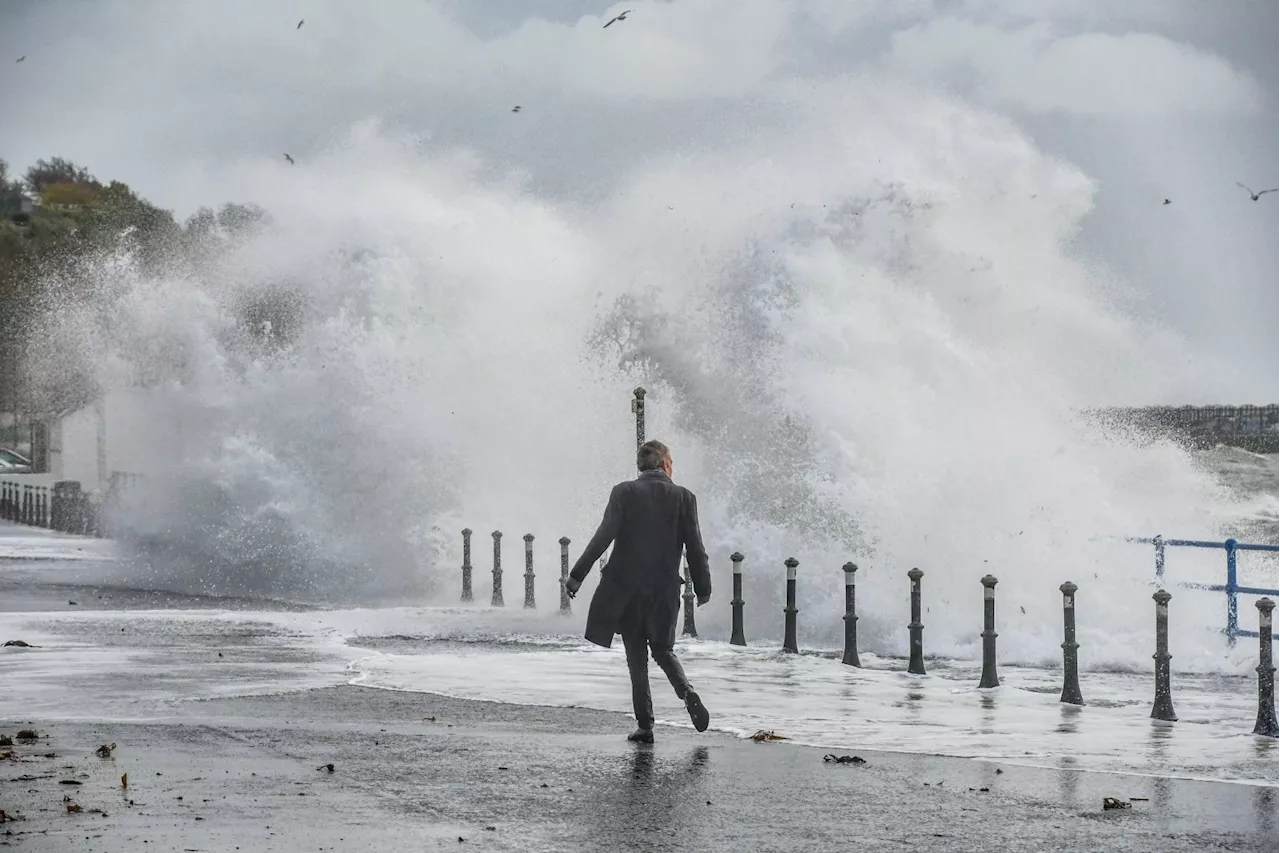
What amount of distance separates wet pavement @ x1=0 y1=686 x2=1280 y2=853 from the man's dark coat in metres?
0.77

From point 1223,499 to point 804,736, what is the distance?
2553 inches

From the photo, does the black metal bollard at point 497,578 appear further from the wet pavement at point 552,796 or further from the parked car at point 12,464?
the parked car at point 12,464

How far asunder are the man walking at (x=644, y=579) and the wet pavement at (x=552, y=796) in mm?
403

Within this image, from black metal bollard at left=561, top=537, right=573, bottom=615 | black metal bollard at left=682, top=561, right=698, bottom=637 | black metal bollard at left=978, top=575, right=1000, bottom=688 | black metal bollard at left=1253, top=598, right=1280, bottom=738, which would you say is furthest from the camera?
black metal bollard at left=561, top=537, right=573, bottom=615

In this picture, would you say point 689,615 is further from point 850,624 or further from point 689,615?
point 850,624

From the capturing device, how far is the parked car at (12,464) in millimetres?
88875

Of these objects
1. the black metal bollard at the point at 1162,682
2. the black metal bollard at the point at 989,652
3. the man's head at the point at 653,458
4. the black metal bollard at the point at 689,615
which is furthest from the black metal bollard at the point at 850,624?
the man's head at the point at 653,458

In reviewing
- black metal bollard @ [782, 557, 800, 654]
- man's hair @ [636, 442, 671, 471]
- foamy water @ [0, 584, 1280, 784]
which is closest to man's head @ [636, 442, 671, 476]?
man's hair @ [636, 442, 671, 471]

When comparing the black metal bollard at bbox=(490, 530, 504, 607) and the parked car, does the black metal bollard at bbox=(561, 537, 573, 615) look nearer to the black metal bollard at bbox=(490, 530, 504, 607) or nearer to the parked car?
the black metal bollard at bbox=(490, 530, 504, 607)

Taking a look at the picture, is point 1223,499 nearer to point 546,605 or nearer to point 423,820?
point 546,605

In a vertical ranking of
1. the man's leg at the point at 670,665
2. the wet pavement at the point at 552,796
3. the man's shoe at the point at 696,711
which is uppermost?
the man's leg at the point at 670,665

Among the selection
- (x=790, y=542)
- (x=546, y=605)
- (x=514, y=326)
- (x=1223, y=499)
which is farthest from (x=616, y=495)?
(x=1223, y=499)

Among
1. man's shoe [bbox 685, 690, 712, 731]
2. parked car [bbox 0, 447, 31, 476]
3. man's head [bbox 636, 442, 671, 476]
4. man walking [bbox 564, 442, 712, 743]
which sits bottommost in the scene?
man's shoe [bbox 685, 690, 712, 731]

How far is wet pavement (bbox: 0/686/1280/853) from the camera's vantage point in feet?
27.1
